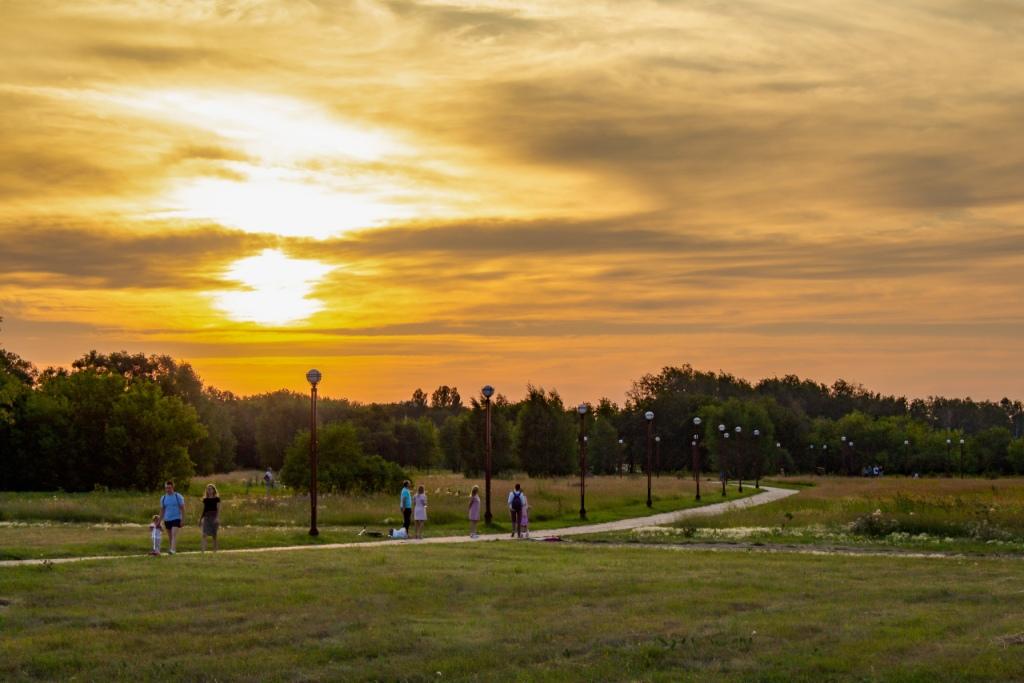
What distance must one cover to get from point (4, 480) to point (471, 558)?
74475mm

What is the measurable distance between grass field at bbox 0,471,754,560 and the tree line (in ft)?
36.5

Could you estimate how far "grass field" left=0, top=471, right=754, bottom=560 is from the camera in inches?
1366

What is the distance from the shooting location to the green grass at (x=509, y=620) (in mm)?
16531

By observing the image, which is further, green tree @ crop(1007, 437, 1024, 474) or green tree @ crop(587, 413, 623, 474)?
green tree @ crop(587, 413, 623, 474)

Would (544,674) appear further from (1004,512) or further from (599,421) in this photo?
(599,421)

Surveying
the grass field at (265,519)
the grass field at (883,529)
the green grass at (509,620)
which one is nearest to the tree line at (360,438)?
the grass field at (265,519)

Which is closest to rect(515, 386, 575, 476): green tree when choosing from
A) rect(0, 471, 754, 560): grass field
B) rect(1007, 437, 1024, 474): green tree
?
rect(0, 471, 754, 560): grass field

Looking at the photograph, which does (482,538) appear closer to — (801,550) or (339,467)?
(801,550)

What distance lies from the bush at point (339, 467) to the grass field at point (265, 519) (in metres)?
3.65

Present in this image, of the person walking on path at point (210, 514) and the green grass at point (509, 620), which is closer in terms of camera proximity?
the green grass at point (509, 620)

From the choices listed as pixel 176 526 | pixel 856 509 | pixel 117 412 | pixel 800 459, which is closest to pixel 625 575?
pixel 176 526

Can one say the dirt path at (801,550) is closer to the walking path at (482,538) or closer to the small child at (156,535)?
Result: the walking path at (482,538)

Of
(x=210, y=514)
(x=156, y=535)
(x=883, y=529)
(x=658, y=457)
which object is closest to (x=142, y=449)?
(x=210, y=514)

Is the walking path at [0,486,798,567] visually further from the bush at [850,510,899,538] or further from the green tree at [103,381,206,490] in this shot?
the green tree at [103,381,206,490]
